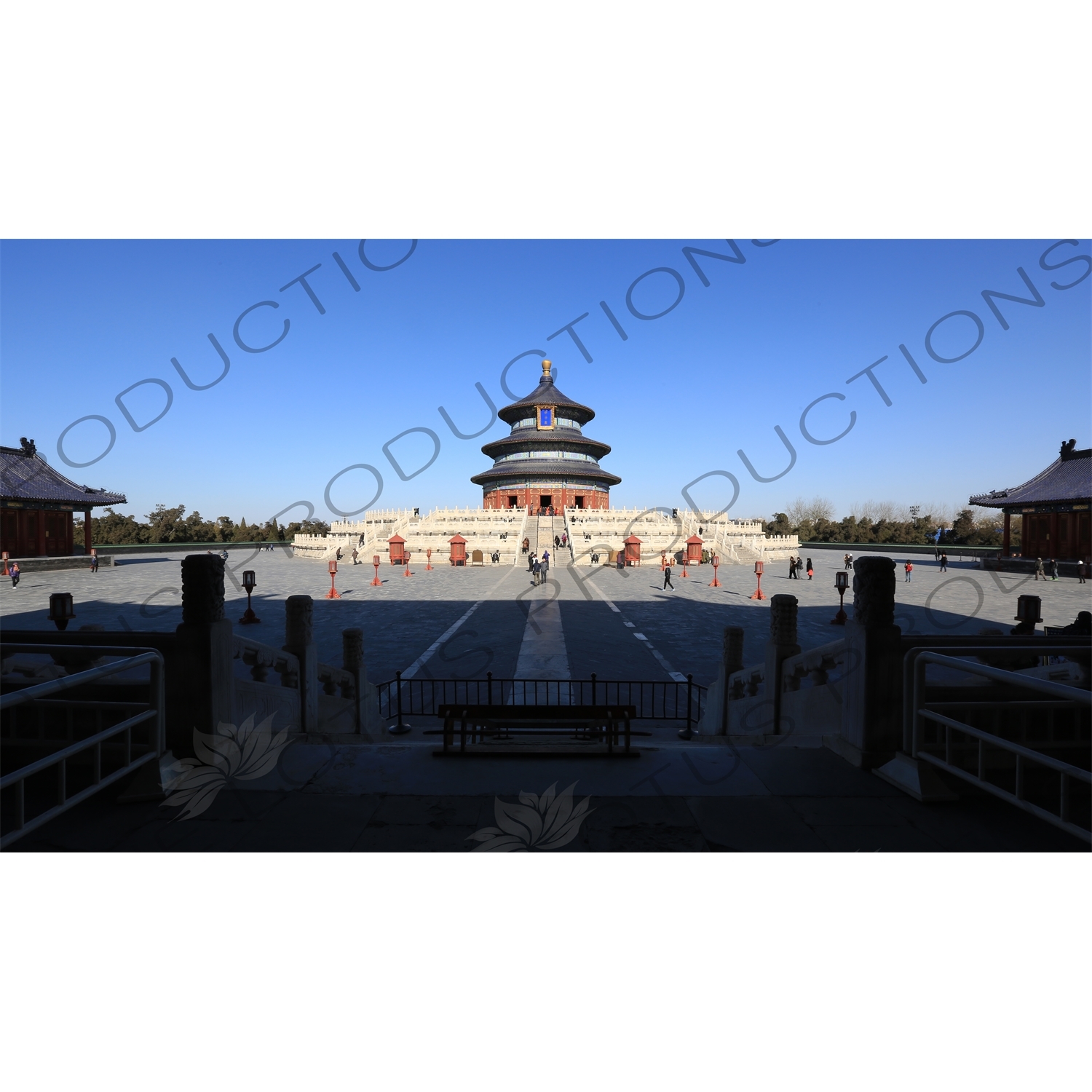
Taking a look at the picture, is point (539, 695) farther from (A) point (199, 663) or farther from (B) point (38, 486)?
(B) point (38, 486)

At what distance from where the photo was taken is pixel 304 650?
6699 mm

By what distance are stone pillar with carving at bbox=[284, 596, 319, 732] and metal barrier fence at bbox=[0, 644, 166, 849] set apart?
7.23 ft

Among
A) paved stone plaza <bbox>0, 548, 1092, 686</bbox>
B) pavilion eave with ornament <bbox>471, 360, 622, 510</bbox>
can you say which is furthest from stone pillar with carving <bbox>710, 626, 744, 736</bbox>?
pavilion eave with ornament <bbox>471, 360, 622, 510</bbox>

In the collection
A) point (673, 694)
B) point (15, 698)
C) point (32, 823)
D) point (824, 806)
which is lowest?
point (673, 694)

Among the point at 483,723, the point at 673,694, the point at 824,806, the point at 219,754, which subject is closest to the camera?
the point at 824,806

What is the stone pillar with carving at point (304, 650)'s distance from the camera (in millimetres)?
6602

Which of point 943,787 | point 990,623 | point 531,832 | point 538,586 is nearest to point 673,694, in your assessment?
point 943,787

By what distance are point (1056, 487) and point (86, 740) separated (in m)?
43.1

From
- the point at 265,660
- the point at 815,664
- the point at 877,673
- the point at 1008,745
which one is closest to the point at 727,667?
the point at 815,664

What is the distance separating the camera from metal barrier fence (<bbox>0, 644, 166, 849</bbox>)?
2941 mm

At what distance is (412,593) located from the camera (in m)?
20.6

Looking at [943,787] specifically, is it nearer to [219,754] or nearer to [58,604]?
[219,754]

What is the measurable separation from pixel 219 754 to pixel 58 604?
3.82 metres

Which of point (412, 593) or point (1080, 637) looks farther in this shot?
point (412, 593)
